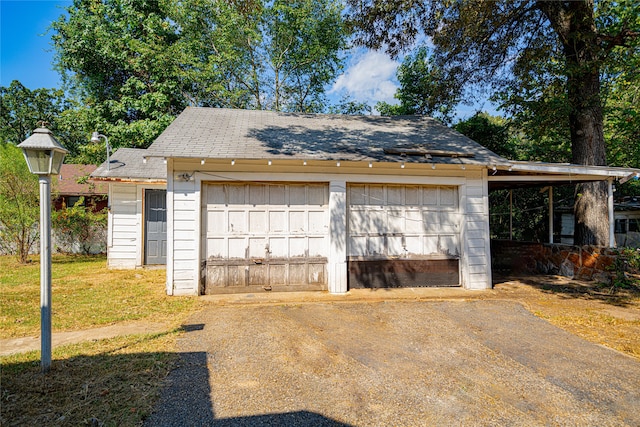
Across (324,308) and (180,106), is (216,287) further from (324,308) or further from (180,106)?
(180,106)

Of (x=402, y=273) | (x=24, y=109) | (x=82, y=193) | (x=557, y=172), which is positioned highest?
(x=24, y=109)

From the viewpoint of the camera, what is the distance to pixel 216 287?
6.53 metres

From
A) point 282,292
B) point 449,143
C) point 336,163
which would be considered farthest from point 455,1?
point 282,292

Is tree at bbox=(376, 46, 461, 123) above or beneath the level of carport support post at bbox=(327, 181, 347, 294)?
above

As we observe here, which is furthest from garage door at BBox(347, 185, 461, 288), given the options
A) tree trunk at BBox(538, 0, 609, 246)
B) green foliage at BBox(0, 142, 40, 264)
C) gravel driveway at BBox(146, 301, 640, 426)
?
green foliage at BBox(0, 142, 40, 264)

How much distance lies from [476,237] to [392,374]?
4663 mm

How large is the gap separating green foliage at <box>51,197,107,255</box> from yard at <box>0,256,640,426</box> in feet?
10.4

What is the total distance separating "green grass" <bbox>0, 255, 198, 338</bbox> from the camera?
4.81 meters

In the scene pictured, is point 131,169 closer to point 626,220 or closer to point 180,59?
point 180,59

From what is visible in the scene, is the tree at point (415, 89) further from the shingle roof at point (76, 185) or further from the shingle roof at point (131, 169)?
the shingle roof at point (76, 185)

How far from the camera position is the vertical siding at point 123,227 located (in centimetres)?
966

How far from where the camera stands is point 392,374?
332 centimetres

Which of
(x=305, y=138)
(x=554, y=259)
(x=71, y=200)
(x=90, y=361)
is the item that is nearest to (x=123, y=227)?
(x=305, y=138)

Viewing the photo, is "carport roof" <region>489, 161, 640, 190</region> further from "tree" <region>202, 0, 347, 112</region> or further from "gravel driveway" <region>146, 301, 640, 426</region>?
"tree" <region>202, 0, 347, 112</region>
